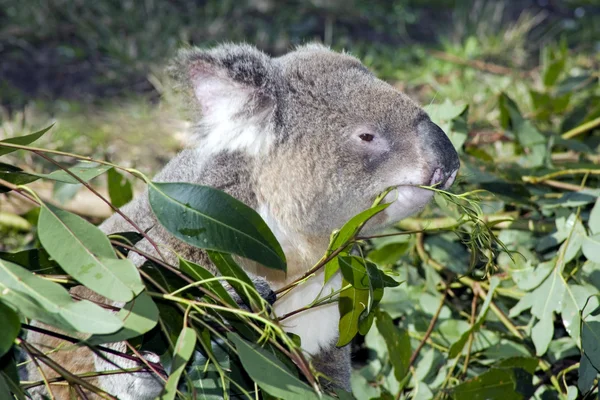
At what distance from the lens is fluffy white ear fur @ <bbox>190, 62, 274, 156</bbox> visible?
2.12m

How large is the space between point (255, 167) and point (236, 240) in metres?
0.54

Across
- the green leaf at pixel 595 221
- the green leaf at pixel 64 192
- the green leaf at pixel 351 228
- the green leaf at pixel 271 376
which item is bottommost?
the green leaf at pixel 64 192

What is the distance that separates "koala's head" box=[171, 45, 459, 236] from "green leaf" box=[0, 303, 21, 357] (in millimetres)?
922

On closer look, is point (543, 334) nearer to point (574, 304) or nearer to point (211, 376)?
point (574, 304)

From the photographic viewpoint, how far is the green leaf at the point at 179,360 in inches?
53.7

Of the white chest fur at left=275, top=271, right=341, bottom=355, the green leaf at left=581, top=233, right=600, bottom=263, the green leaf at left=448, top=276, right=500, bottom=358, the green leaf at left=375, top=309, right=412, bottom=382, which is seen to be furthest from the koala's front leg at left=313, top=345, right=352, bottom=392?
the green leaf at left=581, top=233, right=600, bottom=263

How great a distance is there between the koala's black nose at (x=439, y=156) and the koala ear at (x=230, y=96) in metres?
0.44

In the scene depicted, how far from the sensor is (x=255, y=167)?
2.15m

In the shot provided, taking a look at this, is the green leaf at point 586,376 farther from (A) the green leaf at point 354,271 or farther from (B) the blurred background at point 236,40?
(B) the blurred background at point 236,40

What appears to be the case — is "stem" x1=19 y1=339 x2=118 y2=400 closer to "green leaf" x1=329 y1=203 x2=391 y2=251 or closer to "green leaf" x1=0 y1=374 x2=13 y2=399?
"green leaf" x1=0 y1=374 x2=13 y2=399

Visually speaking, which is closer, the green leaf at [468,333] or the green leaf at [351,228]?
the green leaf at [351,228]

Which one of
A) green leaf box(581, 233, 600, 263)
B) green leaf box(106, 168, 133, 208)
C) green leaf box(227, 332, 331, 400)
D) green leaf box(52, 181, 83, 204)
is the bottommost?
green leaf box(52, 181, 83, 204)

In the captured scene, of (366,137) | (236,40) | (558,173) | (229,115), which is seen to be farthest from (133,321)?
(236,40)

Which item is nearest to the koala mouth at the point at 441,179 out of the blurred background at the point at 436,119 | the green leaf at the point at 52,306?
the blurred background at the point at 436,119
